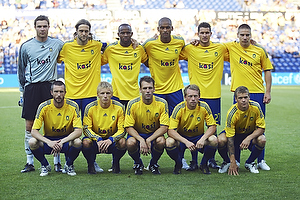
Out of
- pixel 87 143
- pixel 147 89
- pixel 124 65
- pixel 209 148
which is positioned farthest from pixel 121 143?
pixel 124 65

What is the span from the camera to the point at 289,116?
36.1ft

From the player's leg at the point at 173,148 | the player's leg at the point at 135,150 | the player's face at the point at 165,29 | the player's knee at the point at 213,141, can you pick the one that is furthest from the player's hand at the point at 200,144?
the player's face at the point at 165,29

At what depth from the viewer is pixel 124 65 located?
5.77 meters

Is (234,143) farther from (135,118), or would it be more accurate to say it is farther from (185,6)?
(185,6)

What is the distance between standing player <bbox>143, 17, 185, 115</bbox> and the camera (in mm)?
5922

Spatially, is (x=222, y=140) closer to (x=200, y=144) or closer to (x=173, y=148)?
(x=200, y=144)

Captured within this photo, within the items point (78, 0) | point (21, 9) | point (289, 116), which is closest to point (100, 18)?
point (78, 0)

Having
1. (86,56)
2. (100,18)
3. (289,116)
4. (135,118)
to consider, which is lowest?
(289,116)

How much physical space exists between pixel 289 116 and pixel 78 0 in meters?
22.4

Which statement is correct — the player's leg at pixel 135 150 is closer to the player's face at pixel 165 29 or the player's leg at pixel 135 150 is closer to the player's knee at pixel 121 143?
the player's knee at pixel 121 143

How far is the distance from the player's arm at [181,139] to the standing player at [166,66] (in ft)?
3.02

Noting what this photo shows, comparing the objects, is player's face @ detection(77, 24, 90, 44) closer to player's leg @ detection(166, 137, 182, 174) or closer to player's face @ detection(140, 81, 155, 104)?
player's face @ detection(140, 81, 155, 104)

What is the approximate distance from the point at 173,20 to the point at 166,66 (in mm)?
25043

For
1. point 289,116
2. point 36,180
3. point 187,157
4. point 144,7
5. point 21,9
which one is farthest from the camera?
point 144,7
